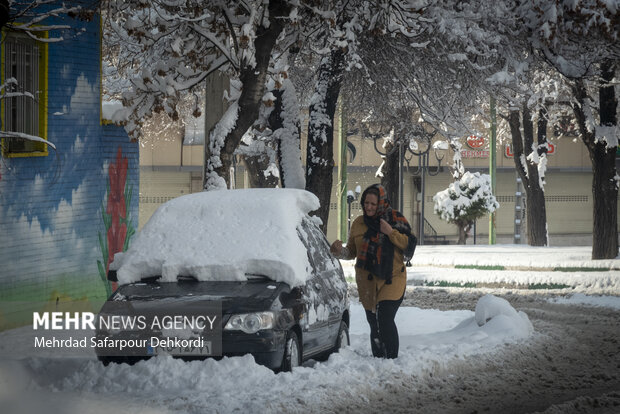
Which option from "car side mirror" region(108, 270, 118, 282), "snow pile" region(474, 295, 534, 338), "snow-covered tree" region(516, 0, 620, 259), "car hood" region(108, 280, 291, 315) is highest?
"snow-covered tree" region(516, 0, 620, 259)

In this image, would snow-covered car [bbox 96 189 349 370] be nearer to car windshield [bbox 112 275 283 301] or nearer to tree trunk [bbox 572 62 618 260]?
car windshield [bbox 112 275 283 301]

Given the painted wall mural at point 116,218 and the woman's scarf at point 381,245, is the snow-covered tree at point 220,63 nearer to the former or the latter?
the painted wall mural at point 116,218

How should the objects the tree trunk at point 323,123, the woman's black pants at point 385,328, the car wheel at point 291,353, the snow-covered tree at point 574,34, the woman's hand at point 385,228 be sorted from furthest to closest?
the tree trunk at point 323,123 < the snow-covered tree at point 574,34 < the woman's black pants at point 385,328 < the woman's hand at point 385,228 < the car wheel at point 291,353

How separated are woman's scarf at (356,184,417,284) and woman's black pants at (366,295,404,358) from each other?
0.24 meters

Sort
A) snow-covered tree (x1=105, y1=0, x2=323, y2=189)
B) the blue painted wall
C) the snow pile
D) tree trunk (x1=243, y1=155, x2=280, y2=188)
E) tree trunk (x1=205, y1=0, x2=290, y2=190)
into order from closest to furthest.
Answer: the snow pile, the blue painted wall, snow-covered tree (x1=105, y1=0, x2=323, y2=189), tree trunk (x1=205, y1=0, x2=290, y2=190), tree trunk (x1=243, y1=155, x2=280, y2=188)

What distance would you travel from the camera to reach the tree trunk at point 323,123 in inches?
691

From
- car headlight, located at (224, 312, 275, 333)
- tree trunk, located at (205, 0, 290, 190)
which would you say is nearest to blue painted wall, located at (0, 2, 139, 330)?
tree trunk, located at (205, 0, 290, 190)

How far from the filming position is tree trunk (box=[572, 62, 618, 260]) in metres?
26.7

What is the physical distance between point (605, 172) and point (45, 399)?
21382 millimetres

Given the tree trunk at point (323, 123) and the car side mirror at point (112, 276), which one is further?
the tree trunk at point (323, 123)

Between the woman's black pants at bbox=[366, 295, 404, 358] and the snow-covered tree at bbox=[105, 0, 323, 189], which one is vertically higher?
the snow-covered tree at bbox=[105, 0, 323, 189]

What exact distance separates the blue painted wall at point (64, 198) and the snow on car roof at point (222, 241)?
4244 mm

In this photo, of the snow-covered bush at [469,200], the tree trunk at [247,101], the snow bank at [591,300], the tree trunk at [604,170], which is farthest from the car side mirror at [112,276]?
the snow-covered bush at [469,200]

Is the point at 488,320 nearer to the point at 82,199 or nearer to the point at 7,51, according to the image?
the point at 82,199
